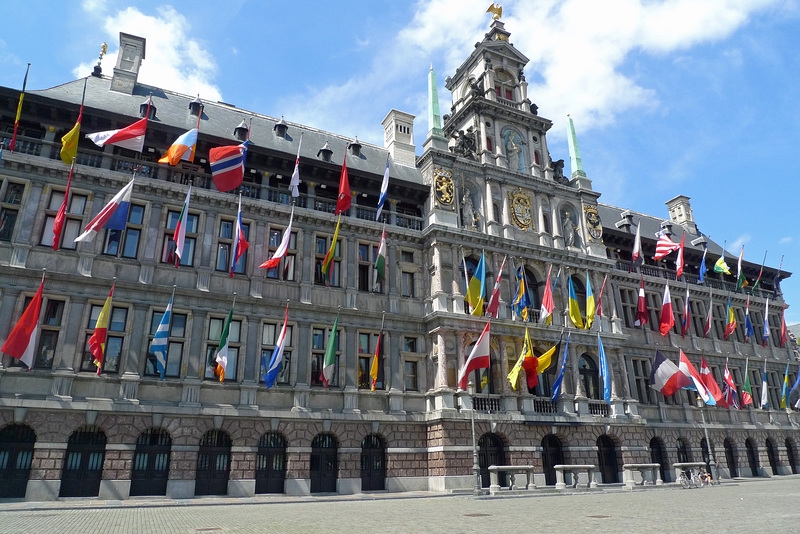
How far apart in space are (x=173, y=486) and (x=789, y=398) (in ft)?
153

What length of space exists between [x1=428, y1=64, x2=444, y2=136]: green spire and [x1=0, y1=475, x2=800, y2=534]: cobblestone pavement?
23.1 metres

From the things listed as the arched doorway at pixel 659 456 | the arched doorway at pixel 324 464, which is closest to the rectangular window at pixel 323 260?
the arched doorway at pixel 324 464

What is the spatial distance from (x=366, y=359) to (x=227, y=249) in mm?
9180

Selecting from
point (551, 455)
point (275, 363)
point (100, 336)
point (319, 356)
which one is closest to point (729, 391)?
point (551, 455)

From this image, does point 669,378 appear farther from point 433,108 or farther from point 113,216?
point 113,216

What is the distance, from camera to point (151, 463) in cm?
2331

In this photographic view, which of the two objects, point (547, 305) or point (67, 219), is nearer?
point (67, 219)

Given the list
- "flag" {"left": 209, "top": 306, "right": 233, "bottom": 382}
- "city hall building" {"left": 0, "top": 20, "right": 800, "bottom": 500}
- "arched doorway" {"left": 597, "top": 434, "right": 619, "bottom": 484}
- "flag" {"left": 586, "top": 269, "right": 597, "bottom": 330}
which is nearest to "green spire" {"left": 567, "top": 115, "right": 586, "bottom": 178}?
"city hall building" {"left": 0, "top": 20, "right": 800, "bottom": 500}

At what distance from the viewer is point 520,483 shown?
28.6 metres

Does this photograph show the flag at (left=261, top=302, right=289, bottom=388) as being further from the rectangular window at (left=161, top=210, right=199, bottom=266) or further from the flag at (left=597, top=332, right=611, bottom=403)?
the flag at (left=597, top=332, right=611, bottom=403)

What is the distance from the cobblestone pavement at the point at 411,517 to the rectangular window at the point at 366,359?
8261 millimetres

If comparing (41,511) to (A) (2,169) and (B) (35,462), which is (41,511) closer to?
(B) (35,462)

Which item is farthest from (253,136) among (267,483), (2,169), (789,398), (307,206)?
(789,398)

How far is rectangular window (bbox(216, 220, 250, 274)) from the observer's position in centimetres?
2734
